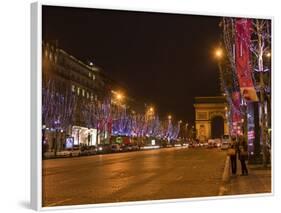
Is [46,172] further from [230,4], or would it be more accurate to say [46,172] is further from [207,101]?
[230,4]

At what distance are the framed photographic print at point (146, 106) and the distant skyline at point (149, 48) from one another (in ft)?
0.06

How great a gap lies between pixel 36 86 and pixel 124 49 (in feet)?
7.12

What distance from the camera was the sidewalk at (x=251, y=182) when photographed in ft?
54.0

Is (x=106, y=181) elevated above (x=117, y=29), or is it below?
below

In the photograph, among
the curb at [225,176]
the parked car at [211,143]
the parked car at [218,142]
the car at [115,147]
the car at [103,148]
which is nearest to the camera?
the car at [103,148]

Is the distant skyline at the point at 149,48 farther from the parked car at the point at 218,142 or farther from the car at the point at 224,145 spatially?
the car at the point at 224,145

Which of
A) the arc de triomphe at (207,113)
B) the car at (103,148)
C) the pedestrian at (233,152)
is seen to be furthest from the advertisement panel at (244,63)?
the car at (103,148)

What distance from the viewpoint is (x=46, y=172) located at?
14523 millimetres

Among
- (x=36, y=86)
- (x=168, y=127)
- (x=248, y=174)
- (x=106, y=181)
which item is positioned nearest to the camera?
(x=36, y=86)

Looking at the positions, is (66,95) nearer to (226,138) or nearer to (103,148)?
(103,148)

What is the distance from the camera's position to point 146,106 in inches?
639

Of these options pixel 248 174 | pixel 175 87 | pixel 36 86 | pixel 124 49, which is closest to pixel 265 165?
pixel 248 174

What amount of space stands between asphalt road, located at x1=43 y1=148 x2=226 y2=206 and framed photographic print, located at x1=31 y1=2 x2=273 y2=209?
0.07 ft

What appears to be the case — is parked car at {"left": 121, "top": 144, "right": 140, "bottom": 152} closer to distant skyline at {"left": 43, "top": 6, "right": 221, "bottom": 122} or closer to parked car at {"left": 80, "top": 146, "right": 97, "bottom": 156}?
distant skyline at {"left": 43, "top": 6, "right": 221, "bottom": 122}
